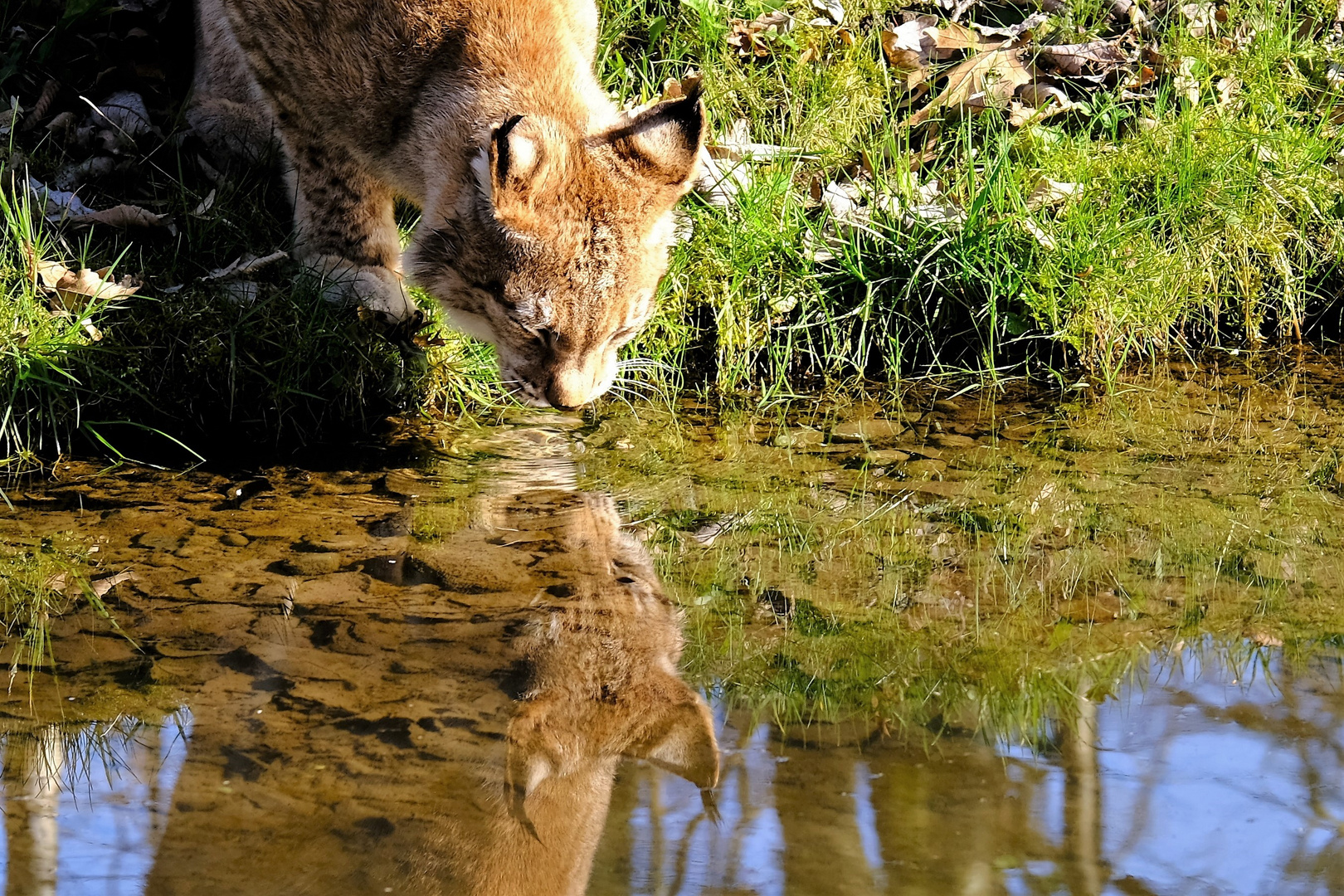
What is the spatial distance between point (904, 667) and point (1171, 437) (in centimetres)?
192

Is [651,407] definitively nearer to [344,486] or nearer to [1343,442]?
[344,486]

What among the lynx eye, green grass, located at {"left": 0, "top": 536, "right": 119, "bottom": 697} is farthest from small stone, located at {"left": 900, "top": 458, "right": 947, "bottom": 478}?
green grass, located at {"left": 0, "top": 536, "right": 119, "bottom": 697}

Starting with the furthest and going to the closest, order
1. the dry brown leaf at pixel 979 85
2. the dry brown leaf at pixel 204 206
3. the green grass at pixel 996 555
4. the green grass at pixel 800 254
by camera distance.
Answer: the dry brown leaf at pixel 979 85 < the dry brown leaf at pixel 204 206 < the green grass at pixel 800 254 < the green grass at pixel 996 555


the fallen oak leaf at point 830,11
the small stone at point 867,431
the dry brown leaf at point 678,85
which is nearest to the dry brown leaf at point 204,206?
the dry brown leaf at point 678,85

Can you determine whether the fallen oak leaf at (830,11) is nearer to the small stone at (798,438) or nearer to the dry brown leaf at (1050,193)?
the dry brown leaf at (1050,193)

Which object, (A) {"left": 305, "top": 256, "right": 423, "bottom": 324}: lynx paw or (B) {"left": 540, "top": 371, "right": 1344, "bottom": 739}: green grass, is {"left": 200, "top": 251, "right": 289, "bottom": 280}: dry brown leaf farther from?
(B) {"left": 540, "top": 371, "right": 1344, "bottom": 739}: green grass

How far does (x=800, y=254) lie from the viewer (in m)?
4.78

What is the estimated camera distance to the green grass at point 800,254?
13.3ft

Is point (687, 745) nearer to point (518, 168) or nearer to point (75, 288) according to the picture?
point (518, 168)

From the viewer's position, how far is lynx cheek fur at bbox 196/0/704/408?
145 inches

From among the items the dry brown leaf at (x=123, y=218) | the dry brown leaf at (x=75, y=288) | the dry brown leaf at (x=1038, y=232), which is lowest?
the dry brown leaf at (x=75, y=288)

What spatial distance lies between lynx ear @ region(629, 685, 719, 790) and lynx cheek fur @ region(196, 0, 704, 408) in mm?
1590

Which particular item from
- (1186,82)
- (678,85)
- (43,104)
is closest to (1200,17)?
(1186,82)

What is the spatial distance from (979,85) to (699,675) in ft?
11.9
